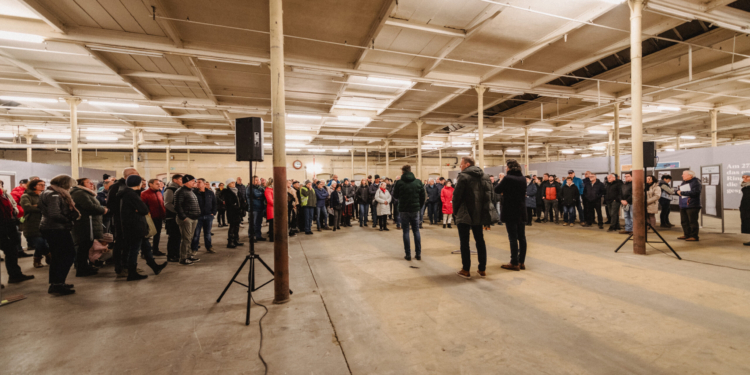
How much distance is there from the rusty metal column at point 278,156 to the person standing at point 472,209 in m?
2.27

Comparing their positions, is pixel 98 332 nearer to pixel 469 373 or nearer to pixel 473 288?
pixel 469 373

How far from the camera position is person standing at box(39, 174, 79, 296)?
3793 millimetres

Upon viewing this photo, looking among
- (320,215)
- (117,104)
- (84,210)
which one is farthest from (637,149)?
(117,104)

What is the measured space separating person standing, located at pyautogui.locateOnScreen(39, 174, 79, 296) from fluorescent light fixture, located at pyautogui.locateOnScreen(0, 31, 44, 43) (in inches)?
138

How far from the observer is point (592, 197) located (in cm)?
877

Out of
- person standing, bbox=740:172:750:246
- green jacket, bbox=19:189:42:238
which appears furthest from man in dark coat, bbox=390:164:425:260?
person standing, bbox=740:172:750:246

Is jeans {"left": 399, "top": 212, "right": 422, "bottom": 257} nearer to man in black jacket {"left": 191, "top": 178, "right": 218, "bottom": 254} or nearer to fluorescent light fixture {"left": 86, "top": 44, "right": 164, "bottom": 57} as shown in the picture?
man in black jacket {"left": 191, "top": 178, "right": 218, "bottom": 254}

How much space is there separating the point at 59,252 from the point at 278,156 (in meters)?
3.18

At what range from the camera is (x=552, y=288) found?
12.2 ft

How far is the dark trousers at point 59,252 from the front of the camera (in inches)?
150

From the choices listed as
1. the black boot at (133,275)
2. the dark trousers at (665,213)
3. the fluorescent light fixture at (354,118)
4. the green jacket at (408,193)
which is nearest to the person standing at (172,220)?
the black boot at (133,275)

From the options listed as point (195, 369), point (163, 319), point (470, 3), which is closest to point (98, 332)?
point (163, 319)

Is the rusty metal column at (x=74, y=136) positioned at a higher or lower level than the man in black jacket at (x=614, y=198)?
higher

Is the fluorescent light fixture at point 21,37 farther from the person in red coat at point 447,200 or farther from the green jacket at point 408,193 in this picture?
the person in red coat at point 447,200
